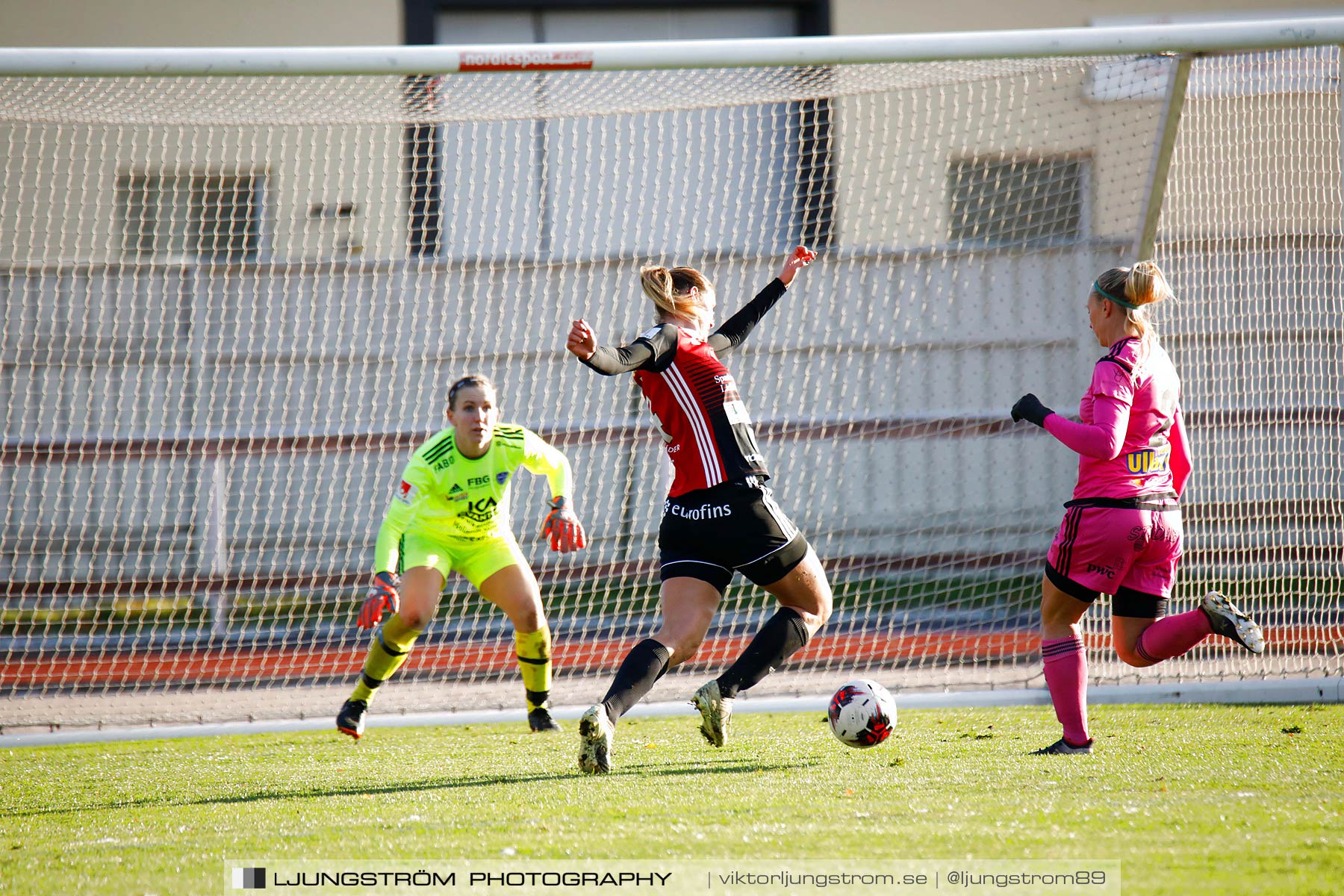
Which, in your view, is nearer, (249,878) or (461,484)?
(249,878)

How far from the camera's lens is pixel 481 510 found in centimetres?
505

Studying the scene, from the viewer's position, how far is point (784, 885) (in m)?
2.47

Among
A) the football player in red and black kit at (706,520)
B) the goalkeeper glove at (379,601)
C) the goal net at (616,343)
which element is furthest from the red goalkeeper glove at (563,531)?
the goal net at (616,343)

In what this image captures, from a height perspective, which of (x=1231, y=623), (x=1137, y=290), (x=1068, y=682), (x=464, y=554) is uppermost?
(x=1137, y=290)

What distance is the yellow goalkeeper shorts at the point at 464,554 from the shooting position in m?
5.05

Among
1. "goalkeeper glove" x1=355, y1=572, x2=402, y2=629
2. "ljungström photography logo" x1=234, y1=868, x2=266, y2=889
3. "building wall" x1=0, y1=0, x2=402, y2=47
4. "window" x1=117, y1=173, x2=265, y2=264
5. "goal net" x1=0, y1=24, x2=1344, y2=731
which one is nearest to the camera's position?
"ljungström photography logo" x1=234, y1=868, x2=266, y2=889

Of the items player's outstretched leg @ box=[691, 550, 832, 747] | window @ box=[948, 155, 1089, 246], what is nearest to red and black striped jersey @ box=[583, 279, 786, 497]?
player's outstretched leg @ box=[691, 550, 832, 747]

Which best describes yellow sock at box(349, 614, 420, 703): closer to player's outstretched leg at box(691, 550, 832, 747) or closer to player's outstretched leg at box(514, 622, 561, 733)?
player's outstretched leg at box(514, 622, 561, 733)

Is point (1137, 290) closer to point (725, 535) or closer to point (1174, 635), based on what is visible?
point (1174, 635)

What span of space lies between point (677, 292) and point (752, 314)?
507mm

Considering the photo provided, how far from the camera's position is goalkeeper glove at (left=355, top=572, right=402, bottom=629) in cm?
440

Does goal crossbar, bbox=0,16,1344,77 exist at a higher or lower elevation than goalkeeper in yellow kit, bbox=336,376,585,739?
higher

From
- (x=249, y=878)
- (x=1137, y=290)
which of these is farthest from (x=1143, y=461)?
(x=249, y=878)

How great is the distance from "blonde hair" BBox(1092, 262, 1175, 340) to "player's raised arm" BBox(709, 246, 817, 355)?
1.12m
